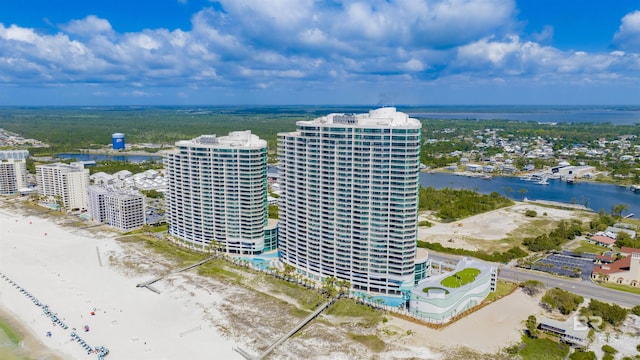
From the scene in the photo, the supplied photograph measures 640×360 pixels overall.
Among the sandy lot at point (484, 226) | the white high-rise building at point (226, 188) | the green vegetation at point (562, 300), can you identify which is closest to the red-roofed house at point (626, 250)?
the sandy lot at point (484, 226)

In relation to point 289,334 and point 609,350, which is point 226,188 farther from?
point 609,350

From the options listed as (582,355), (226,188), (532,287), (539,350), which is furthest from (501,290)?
(226,188)

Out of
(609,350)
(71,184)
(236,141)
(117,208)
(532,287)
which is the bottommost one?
(609,350)

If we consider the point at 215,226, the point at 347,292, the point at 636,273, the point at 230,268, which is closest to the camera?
the point at 347,292

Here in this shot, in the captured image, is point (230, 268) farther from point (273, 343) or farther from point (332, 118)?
point (332, 118)

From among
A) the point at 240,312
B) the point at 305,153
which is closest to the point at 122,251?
the point at 240,312

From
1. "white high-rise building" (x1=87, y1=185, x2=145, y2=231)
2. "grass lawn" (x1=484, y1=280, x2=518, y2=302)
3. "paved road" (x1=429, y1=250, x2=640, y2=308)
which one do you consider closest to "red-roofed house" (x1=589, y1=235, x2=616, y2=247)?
"paved road" (x1=429, y1=250, x2=640, y2=308)

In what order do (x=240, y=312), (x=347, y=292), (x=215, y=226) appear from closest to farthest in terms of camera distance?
(x=240, y=312), (x=347, y=292), (x=215, y=226)

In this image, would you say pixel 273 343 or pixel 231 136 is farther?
pixel 231 136

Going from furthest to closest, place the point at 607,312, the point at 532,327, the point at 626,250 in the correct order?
the point at 626,250
the point at 607,312
the point at 532,327
